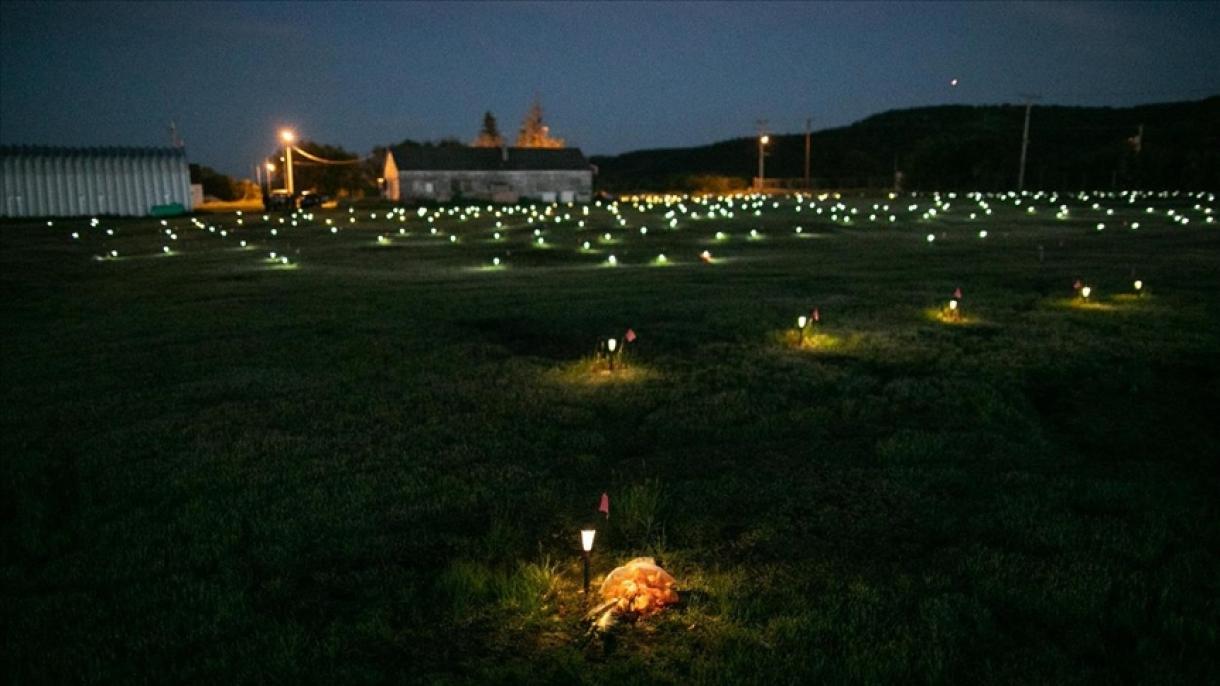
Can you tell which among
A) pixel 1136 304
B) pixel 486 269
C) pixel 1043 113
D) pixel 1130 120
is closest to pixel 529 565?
pixel 1136 304

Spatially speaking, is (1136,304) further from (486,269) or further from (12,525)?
(12,525)

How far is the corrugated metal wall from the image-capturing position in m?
48.9

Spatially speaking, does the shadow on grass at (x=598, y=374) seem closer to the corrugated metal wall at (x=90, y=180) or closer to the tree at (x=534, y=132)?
the corrugated metal wall at (x=90, y=180)

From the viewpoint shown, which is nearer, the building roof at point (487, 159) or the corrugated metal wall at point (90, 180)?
the corrugated metal wall at point (90, 180)

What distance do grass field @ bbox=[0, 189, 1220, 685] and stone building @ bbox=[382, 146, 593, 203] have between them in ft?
198

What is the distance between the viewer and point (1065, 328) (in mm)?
12750

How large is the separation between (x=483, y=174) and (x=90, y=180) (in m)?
32.6

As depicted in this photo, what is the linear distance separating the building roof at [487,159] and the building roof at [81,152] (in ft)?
72.0

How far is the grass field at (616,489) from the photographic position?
177 inches

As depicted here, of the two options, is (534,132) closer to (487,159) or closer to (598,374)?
(487,159)

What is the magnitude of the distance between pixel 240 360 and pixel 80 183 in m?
49.2

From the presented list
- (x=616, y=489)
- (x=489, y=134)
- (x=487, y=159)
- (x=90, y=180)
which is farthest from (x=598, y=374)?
(x=489, y=134)

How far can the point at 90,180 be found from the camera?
168ft

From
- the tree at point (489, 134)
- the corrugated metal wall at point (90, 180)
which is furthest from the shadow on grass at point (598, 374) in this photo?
the tree at point (489, 134)
